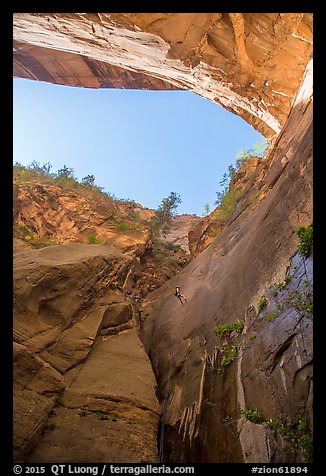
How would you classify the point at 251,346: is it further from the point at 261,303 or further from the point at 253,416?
the point at 253,416

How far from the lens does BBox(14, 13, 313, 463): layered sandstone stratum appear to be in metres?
5.62

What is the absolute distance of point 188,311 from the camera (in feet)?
36.2

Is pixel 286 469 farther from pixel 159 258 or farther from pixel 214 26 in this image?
pixel 159 258

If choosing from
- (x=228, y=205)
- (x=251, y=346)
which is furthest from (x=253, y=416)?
(x=228, y=205)

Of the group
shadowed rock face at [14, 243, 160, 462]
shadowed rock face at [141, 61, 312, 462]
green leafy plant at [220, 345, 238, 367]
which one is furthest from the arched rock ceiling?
green leafy plant at [220, 345, 238, 367]

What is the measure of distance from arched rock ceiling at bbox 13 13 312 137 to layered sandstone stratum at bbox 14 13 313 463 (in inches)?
2.8

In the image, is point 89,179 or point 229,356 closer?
point 229,356

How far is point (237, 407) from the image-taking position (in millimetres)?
6090

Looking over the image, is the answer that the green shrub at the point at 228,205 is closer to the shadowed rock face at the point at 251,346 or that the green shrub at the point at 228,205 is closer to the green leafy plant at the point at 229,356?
the shadowed rock face at the point at 251,346

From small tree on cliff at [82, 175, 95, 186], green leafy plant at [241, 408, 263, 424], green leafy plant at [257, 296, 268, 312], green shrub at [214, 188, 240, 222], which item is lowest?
green leafy plant at [241, 408, 263, 424]

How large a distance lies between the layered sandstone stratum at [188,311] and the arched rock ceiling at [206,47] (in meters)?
0.07

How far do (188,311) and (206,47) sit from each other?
414 inches

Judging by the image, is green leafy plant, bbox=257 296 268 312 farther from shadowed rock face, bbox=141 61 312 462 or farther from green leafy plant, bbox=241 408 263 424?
green leafy plant, bbox=241 408 263 424
